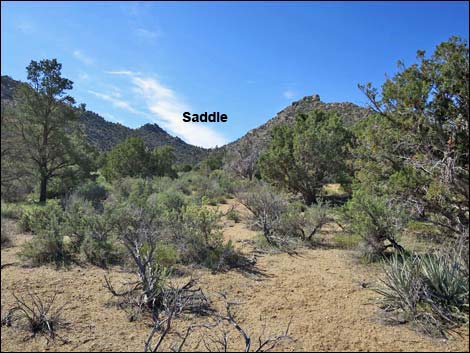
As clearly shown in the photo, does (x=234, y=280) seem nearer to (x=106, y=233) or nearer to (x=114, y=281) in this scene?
(x=114, y=281)

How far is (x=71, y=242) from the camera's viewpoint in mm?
7449

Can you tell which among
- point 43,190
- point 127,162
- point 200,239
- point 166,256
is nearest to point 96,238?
point 166,256

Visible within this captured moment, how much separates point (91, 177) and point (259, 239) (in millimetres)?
13650

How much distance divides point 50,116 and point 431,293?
53.3 feet

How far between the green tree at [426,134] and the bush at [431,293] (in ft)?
3.69

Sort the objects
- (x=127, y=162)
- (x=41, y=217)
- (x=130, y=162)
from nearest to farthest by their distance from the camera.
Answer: (x=41, y=217) → (x=127, y=162) → (x=130, y=162)

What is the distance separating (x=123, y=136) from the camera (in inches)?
1908

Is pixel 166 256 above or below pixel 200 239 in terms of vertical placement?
below

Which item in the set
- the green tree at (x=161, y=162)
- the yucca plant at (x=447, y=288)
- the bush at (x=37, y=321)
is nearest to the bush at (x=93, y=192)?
the bush at (x=37, y=321)

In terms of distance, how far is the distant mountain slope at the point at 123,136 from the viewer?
4313 cm

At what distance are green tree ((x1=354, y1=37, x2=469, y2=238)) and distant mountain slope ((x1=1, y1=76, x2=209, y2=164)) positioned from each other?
A: 37.8 m

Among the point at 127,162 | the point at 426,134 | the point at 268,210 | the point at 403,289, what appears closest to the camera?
the point at 403,289

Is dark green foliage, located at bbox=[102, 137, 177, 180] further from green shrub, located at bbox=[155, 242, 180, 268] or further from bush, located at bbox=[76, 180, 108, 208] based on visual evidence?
green shrub, located at bbox=[155, 242, 180, 268]

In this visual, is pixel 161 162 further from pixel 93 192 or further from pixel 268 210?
pixel 268 210
